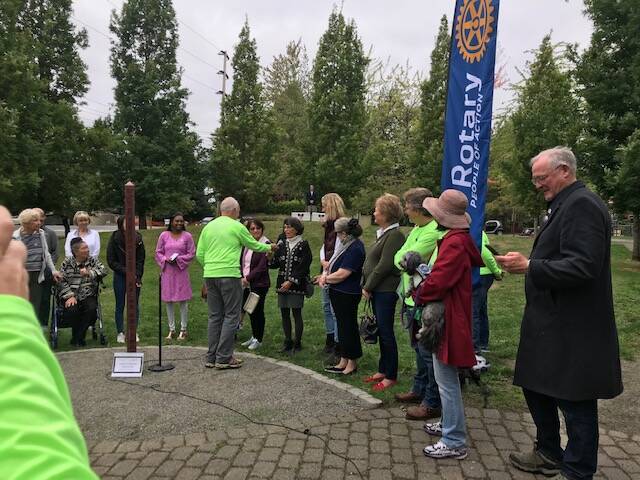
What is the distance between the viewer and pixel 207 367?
6.10m

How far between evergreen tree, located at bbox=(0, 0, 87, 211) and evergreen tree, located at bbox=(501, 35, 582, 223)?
19.6m

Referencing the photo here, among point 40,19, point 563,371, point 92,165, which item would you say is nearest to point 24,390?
point 563,371

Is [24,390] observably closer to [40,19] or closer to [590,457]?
[590,457]

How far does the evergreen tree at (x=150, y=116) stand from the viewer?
24.2 m

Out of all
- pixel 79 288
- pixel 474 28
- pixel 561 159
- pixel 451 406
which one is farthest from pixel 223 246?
pixel 561 159

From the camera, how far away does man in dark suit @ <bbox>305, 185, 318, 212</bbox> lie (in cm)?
2428

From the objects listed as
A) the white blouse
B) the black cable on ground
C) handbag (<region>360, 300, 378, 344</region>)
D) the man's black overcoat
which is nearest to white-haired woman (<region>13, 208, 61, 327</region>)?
the white blouse

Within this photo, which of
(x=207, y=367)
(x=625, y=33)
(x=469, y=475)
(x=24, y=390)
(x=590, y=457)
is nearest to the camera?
(x=24, y=390)

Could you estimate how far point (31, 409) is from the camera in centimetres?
81

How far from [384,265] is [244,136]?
2237 centimetres

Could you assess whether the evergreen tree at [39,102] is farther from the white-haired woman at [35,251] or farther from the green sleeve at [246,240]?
the green sleeve at [246,240]

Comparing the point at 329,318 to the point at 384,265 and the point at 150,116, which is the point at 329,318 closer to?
the point at 384,265

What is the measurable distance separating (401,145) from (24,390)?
33740 millimetres

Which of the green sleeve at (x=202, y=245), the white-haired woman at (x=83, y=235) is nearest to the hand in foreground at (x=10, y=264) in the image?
the green sleeve at (x=202, y=245)
